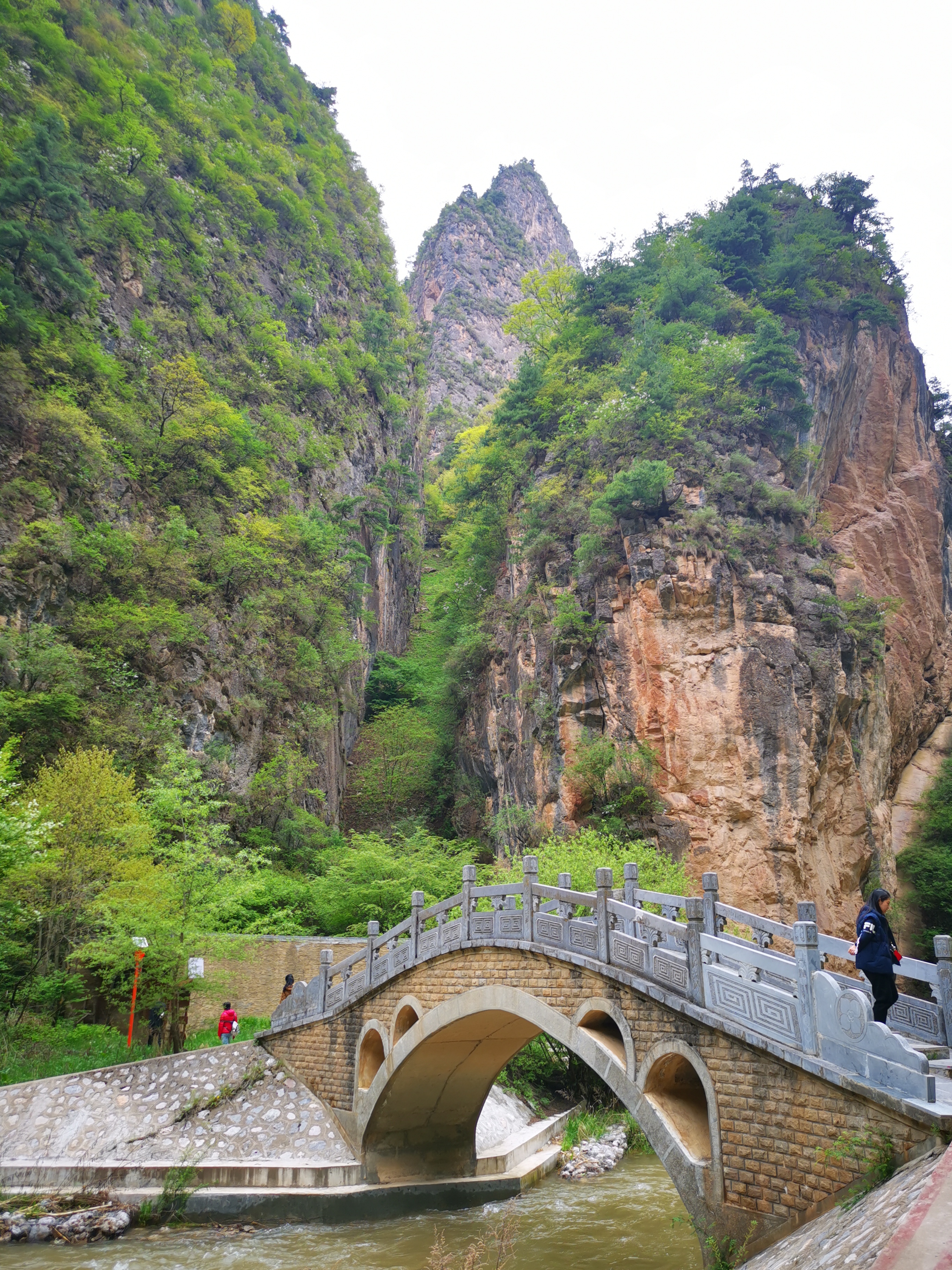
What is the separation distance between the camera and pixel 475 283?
72.1m

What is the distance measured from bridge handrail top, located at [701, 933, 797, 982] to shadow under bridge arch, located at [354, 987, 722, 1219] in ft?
7.30

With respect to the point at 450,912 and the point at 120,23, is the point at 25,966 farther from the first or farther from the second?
the point at 120,23

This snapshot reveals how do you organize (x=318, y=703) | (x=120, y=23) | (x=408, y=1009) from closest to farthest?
(x=408, y=1009) < (x=318, y=703) < (x=120, y=23)

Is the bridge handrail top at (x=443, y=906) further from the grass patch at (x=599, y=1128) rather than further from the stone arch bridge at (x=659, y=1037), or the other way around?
the grass patch at (x=599, y=1128)

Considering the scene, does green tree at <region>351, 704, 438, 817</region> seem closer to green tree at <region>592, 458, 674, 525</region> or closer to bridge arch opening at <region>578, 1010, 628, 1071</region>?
green tree at <region>592, 458, 674, 525</region>

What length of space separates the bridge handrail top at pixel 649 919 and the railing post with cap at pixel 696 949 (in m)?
0.09

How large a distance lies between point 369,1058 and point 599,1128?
19.9 feet

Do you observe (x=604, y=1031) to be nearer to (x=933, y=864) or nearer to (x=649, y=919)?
(x=649, y=919)

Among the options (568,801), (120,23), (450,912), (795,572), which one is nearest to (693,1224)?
(450,912)

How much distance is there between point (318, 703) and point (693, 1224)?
22.4 m

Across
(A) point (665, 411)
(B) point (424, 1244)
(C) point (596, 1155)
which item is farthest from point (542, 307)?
(B) point (424, 1244)

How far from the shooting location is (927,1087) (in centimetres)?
581

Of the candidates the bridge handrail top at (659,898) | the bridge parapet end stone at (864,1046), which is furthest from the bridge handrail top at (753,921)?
the bridge parapet end stone at (864,1046)

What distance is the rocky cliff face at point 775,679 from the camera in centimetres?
2089
